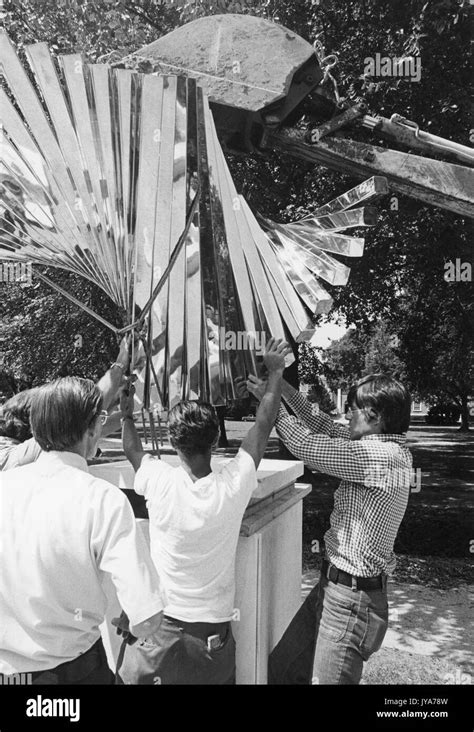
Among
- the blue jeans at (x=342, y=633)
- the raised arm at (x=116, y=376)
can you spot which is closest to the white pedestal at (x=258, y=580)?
the blue jeans at (x=342, y=633)

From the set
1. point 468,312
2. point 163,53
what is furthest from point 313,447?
point 468,312

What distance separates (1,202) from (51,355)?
24.1 feet

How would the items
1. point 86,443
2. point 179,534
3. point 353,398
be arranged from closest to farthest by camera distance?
point 86,443
point 179,534
point 353,398

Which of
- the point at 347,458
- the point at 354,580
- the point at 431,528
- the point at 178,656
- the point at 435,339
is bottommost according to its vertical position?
the point at 431,528

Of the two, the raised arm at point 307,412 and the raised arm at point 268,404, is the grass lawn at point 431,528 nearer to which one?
the raised arm at point 307,412

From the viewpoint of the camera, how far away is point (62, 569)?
1834mm

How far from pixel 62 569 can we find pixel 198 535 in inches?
21.4

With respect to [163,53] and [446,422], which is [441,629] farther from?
[446,422]

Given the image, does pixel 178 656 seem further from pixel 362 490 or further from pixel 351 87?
pixel 351 87

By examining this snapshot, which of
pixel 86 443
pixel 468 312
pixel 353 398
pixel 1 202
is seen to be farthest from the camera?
pixel 468 312

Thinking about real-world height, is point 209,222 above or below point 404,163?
below

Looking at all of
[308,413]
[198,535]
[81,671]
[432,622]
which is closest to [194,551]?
[198,535]

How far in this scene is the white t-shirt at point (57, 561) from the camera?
5.97ft

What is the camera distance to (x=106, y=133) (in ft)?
7.41
